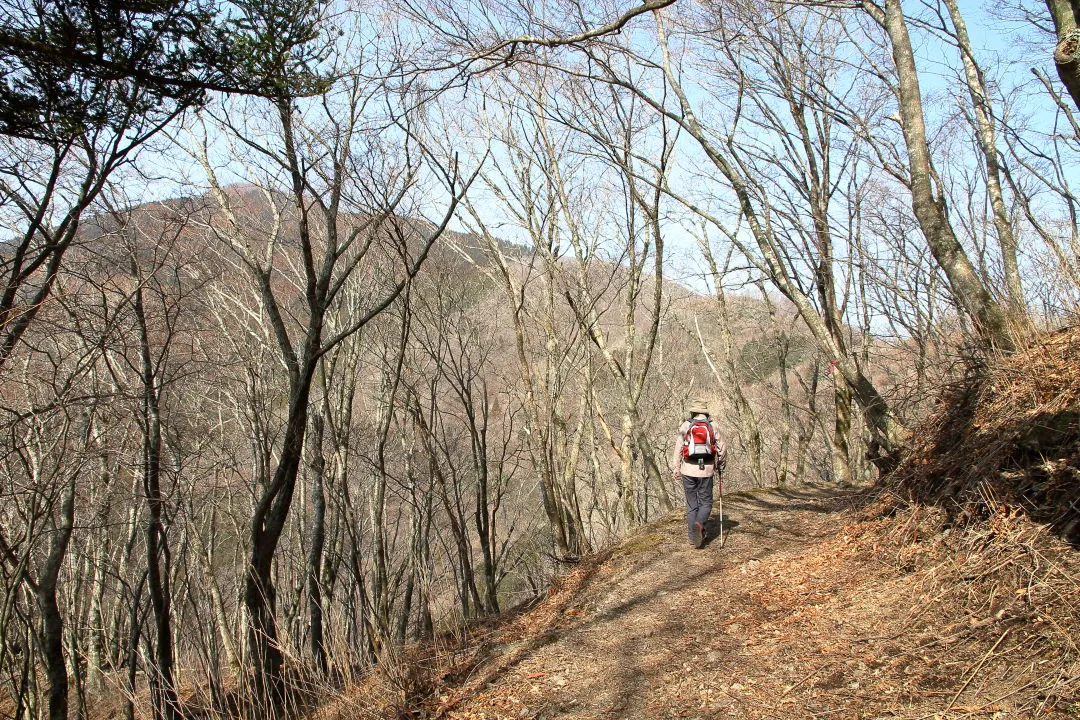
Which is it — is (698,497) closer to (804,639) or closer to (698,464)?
(698,464)

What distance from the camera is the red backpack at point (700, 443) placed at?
533cm

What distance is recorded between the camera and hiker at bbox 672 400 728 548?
210 inches

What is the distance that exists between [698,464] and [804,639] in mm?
2110

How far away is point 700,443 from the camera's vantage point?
5.38 m

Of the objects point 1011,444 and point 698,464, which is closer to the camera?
point 1011,444

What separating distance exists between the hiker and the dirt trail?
285 mm

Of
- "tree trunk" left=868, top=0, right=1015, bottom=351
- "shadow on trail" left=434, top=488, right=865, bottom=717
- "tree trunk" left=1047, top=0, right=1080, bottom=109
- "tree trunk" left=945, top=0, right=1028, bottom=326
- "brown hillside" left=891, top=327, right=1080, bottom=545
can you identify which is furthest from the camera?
"tree trunk" left=945, top=0, right=1028, bottom=326

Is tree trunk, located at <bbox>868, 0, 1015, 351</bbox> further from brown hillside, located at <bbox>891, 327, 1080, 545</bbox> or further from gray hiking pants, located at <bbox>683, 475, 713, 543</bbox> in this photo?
gray hiking pants, located at <bbox>683, 475, 713, 543</bbox>

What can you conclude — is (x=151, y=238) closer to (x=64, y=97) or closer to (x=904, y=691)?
(x=64, y=97)

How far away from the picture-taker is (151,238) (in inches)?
266

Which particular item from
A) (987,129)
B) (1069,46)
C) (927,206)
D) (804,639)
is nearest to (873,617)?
(804,639)

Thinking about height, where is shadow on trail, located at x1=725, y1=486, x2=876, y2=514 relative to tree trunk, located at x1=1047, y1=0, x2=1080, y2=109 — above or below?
below

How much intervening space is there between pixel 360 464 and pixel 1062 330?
15.9m

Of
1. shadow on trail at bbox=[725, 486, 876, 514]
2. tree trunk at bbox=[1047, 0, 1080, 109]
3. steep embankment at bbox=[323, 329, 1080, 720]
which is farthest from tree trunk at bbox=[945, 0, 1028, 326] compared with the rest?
tree trunk at bbox=[1047, 0, 1080, 109]
